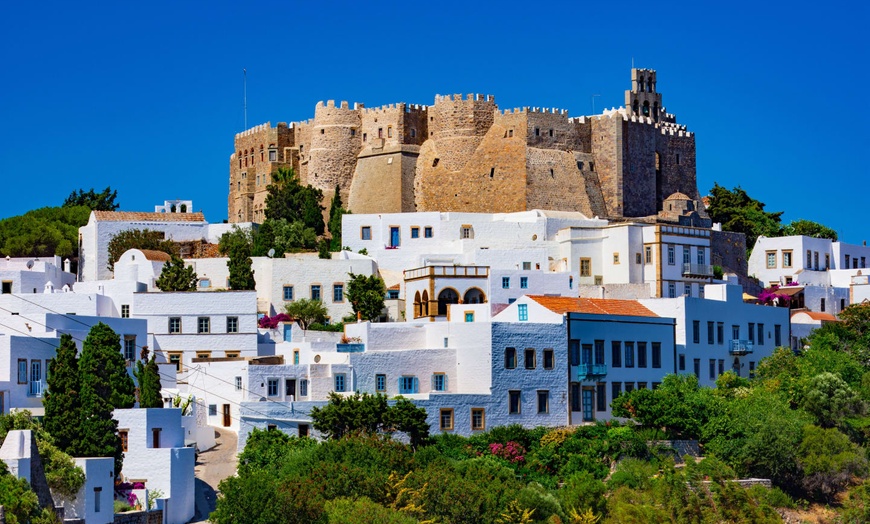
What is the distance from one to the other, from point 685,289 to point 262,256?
54.6 feet

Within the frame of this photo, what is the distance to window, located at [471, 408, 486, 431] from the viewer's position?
50.0 meters

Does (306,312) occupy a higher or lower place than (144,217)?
lower

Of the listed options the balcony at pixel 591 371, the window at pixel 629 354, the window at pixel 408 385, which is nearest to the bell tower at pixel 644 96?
the window at pixel 629 354

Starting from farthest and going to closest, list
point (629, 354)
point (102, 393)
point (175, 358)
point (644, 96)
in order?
point (644, 96), point (175, 358), point (629, 354), point (102, 393)

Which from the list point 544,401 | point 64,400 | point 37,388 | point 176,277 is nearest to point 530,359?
point 544,401

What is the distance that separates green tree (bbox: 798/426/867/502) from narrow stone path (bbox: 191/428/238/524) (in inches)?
700

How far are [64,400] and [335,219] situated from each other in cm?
3159

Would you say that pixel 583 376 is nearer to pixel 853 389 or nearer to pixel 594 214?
pixel 853 389

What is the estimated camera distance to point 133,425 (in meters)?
44.2

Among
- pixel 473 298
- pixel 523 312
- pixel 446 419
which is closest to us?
pixel 446 419

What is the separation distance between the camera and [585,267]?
65.5 m

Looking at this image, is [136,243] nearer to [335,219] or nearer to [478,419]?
[335,219]

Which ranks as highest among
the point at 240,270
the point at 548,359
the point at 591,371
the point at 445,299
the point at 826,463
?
the point at 240,270

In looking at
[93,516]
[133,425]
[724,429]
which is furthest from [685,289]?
[93,516]
